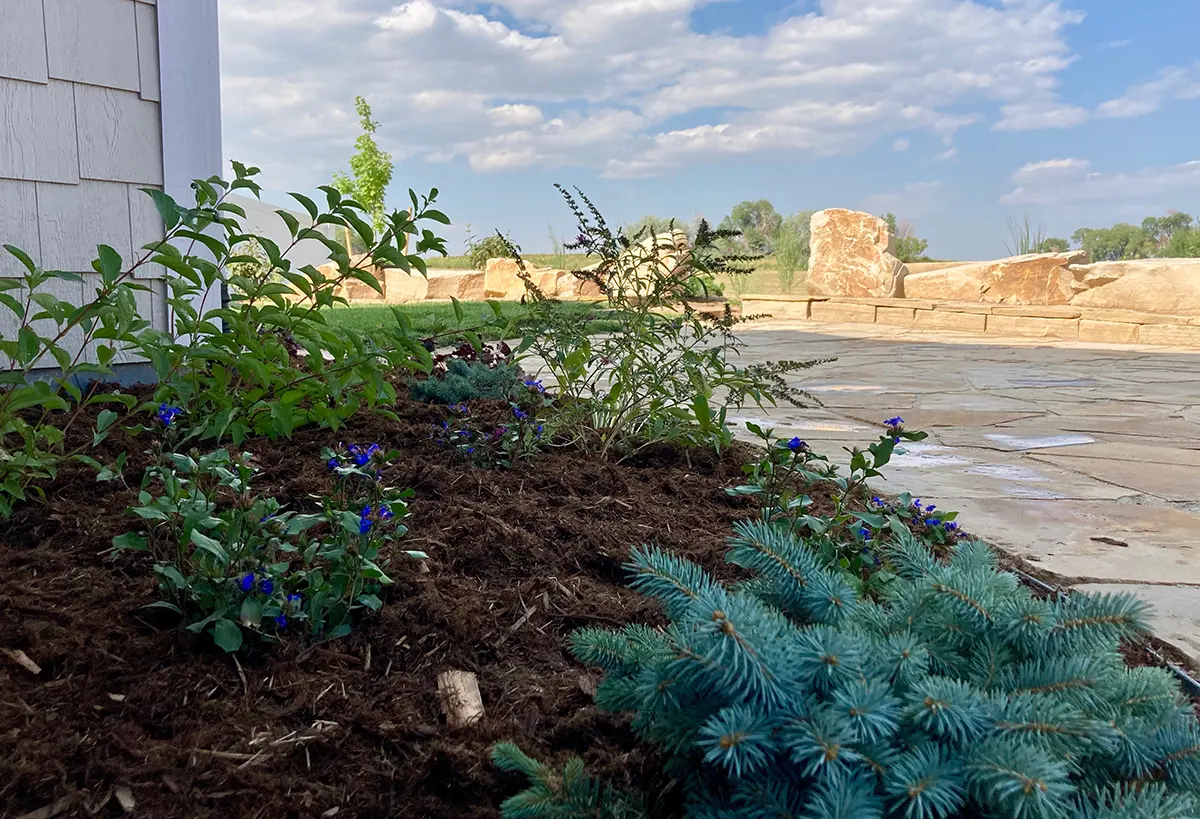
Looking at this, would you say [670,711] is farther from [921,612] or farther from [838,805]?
[921,612]

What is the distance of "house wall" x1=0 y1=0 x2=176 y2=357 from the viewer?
3111 millimetres

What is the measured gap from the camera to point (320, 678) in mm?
1463

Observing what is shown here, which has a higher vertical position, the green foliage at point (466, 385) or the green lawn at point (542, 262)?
the green lawn at point (542, 262)

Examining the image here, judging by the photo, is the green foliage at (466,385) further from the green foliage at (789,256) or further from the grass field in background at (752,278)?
the green foliage at (789,256)

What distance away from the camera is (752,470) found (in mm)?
2443

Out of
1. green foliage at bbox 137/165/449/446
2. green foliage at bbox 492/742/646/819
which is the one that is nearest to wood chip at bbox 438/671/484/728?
green foliage at bbox 492/742/646/819

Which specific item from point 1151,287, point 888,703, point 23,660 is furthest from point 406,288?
point 888,703

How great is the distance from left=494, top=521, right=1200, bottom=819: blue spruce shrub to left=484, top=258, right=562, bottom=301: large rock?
13.6 m

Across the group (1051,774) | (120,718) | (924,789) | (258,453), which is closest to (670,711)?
(924,789)

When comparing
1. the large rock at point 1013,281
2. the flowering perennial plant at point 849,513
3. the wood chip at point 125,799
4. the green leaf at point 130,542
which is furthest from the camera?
the large rock at point 1013,281

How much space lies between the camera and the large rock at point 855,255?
12.6m

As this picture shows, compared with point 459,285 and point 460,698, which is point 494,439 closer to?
point 460,698

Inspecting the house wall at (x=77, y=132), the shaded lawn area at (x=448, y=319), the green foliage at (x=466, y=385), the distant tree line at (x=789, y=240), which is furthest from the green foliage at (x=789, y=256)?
the house wall at (x=77, y=132)

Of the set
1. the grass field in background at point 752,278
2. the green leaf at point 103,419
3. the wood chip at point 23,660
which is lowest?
the wood chip at point 23,660
